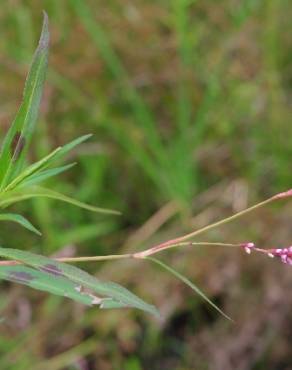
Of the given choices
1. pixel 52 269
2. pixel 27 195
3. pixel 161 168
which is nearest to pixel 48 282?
pixel 52 269

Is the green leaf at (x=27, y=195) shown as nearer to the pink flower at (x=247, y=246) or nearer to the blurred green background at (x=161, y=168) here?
the pink flower at (x=247, y=246)

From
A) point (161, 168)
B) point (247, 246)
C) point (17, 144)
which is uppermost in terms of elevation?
point (17, 144)

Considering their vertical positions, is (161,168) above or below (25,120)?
below

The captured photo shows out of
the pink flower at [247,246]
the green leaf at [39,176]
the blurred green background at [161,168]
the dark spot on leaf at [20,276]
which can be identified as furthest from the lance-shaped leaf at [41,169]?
the blurred green background at [161,168]

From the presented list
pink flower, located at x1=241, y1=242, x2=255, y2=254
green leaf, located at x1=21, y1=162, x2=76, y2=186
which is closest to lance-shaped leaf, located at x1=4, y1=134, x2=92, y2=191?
green leaf, located at x1=21, y1=162, x2=76, y2=186

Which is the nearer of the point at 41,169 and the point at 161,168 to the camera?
the point at 41,169

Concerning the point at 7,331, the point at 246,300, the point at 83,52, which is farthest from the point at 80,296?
the point at 83,52

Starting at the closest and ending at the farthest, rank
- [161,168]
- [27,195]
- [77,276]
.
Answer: [77,276], [27,195], [161,168]

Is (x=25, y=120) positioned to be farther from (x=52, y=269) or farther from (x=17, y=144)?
(x=52, y=269)

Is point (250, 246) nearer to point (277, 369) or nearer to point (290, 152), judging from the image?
point (277, 369)
